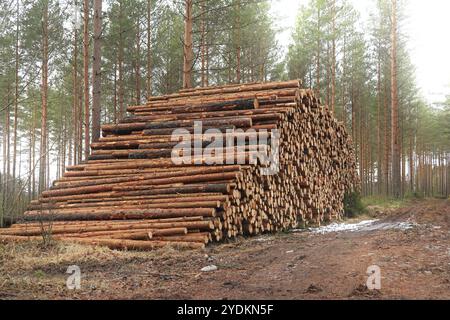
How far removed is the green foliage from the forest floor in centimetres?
930

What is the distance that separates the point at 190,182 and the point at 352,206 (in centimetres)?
1082

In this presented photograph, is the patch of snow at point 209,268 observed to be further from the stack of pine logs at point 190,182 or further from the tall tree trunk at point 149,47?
the tall tree trunk at point 149,47

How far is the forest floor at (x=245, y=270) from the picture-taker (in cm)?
454

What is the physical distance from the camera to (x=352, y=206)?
1833cm

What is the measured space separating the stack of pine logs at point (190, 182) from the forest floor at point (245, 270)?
2.40 feet

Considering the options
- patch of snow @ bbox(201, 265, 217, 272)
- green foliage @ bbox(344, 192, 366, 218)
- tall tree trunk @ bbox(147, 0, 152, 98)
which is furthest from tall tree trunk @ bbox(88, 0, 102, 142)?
green foliage @ bbox(344, 192, 366, 218)

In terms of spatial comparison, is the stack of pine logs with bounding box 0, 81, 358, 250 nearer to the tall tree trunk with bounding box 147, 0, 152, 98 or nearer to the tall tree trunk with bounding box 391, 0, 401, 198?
the tall tree trunk with bounding box 391, 0, 401, 198

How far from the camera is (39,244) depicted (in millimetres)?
7824

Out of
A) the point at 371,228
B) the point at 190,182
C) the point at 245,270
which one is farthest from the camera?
the point at 371,228

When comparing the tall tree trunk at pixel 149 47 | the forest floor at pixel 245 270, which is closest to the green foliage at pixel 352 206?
the forest floor at pixel 245 270

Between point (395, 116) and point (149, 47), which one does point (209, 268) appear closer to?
point (395, 116)

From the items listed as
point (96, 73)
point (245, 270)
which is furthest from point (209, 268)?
point (96, 73)
